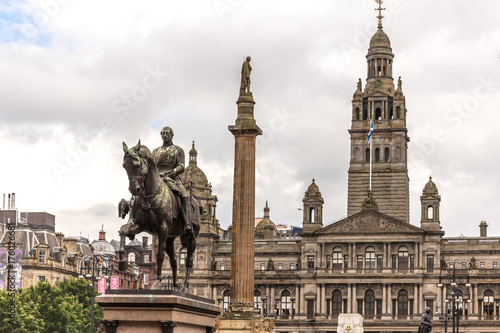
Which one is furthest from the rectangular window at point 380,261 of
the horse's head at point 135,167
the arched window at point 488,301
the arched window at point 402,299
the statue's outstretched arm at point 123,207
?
the horse's head at point 135,167

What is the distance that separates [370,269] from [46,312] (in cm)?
4856

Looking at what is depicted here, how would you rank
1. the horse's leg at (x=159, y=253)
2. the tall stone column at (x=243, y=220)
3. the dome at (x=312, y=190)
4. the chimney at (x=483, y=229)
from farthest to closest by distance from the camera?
the chimney at (x=483, y=229), the dome at (x=312, y=190), the tall stone column at (x=243, y=220), the horse's leg at (x=159, y=253)

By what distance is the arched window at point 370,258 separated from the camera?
128m

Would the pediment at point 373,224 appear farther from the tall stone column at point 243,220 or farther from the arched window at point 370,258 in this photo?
the tall stone column at point 243,220

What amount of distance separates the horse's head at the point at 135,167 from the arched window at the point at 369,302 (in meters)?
107

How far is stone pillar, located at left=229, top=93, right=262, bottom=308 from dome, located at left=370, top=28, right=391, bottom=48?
84.9 metres

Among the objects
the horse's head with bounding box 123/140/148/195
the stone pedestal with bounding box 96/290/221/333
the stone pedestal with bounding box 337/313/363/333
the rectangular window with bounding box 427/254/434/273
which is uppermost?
the rectangular window with bounding box 427/254/434/273

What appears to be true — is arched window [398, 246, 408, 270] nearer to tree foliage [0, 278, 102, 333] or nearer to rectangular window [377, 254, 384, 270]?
rectangular window [377, 254, 384, 270]

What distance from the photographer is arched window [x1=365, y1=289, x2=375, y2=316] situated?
417 feet

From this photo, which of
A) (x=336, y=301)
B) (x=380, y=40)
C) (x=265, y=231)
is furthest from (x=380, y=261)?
(x=380, y=40)

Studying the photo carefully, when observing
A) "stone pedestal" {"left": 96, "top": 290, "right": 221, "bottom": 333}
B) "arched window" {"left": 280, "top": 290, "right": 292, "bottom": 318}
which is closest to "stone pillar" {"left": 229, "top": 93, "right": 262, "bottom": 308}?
"stone pedestal" {"left": 96, "top": 290, "right": 221, "bottom": 333}

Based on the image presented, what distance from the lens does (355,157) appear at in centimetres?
14212

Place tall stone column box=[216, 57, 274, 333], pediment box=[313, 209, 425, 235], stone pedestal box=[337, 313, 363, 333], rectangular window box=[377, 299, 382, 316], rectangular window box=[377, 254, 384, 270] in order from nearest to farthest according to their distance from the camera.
Answer: tall stone column box=[216, 57, 274, 333] → stone pedestal box=[337, 313, 363, 333] → rectangular window box=[377, 299, 382, 316] → pediment box=[313, 209, 425, 235] → rectangular window box=[377, 254, 384, 270]

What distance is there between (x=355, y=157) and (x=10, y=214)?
47470 mm
